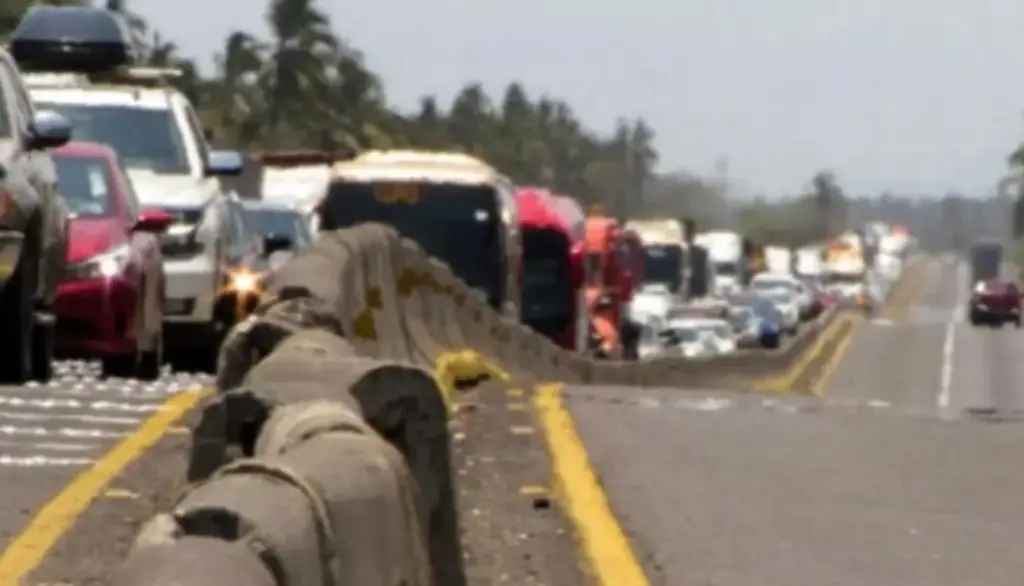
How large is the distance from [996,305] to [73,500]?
111133 millimetres

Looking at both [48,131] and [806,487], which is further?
[48,131]

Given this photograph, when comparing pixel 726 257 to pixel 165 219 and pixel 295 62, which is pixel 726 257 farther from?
pixel 165 219

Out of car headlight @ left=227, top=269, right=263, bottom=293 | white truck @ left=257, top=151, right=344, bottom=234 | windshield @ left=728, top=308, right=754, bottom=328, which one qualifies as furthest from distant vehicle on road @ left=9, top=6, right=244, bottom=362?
windshield @ left=728, top=308, right=754, bottom=328

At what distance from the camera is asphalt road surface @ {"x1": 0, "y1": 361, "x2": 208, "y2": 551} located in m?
11.6

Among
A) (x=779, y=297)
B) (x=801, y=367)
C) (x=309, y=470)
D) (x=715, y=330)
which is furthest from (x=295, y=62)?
(x=309, y=470)

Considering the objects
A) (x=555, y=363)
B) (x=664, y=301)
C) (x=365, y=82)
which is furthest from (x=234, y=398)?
(x=365, y=82)

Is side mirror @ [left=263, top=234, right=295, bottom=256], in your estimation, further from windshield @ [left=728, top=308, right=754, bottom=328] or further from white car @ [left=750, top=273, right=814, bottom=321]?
white car @ [left=750, top=273, right=814, bottom=321]

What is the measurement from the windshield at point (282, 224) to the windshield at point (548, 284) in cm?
1303

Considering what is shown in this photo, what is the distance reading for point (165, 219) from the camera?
1930 centimetres

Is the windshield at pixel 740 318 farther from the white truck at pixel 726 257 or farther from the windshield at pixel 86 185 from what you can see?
the windshield at pixel 86 185

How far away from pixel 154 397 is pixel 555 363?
1502 cm

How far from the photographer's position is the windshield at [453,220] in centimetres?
3691

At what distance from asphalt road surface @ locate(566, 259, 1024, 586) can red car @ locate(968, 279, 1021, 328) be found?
10015 cm

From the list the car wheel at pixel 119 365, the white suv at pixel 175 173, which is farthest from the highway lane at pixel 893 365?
the car wheel at pixel 119 365
